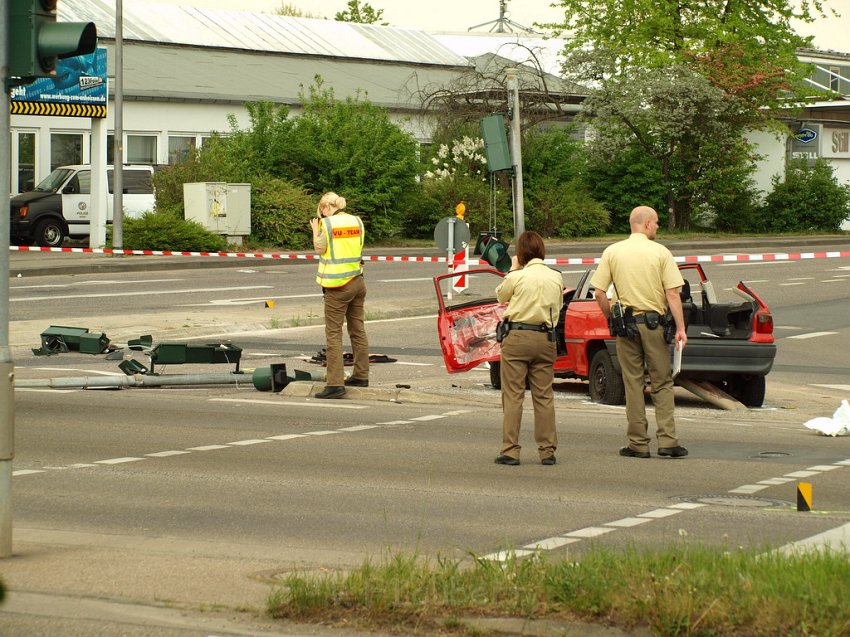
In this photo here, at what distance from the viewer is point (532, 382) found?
10.2m

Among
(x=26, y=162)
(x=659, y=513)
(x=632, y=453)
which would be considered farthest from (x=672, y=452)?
(x=26, y=162)

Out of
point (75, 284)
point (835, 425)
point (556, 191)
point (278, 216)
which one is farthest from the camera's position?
point (556, 191)

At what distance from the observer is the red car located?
1296cm

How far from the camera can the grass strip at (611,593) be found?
523 cm

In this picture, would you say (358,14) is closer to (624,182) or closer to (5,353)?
(624,182)

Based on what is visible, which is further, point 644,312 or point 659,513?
point 644,312

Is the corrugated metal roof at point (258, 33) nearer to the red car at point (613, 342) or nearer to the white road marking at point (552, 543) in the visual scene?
the red car at point (613, 342)

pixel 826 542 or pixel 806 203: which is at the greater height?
pixel 806 203

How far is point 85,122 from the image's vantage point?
143 feet

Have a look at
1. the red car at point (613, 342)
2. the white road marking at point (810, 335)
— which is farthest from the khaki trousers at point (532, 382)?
the white road marking at point (810, 335)

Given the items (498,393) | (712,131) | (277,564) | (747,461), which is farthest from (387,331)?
(712,131)

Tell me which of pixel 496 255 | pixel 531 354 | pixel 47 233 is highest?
pixel 47 233

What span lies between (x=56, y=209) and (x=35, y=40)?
3009cm

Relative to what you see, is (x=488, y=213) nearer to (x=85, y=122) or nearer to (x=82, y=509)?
(x=85, y=122)
